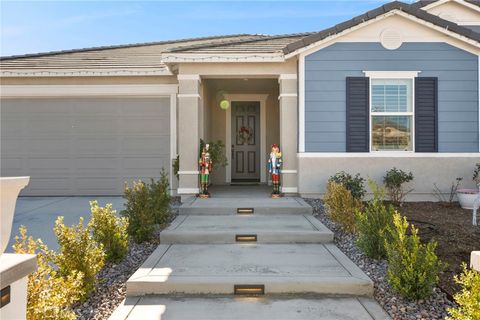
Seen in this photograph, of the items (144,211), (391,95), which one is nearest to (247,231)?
(144,211)

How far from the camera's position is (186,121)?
7914 millimetres

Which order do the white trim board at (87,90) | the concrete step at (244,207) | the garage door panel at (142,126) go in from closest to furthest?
the concrete step at (244,207) < the white trim board at (87,90) < the garage door panel at (142,126)

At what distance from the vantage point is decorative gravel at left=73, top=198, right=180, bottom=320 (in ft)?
10.2

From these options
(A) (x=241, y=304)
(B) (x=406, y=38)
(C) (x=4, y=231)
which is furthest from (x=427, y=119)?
(C) (x=4, y=231)

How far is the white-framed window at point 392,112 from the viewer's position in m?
7.61

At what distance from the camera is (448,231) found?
5.27 m

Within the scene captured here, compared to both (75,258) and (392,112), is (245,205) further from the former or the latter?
(392,112)

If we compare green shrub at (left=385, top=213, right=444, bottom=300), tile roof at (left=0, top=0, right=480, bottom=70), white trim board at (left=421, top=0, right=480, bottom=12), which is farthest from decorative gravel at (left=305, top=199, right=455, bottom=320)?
white trim board at (left=421, top=0, right=480, bottom=12)

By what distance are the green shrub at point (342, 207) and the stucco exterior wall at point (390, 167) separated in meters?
1.64

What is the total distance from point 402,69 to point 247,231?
5.19m

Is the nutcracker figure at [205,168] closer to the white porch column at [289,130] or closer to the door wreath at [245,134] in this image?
the white porch column at [289,130]

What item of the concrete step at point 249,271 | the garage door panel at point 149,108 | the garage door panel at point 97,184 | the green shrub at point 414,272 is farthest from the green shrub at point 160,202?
the garage door panel at point 97,184

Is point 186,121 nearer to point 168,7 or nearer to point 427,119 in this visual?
point 168,7

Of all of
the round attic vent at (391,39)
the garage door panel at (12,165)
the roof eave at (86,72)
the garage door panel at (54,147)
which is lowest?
the garage door panel at (12,165)
